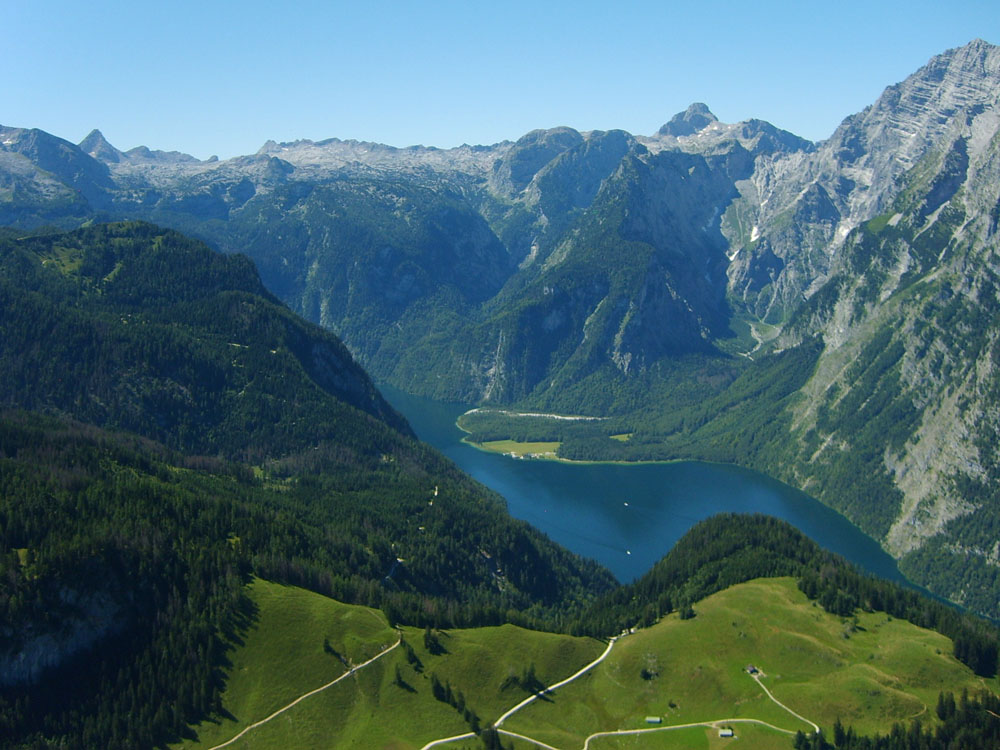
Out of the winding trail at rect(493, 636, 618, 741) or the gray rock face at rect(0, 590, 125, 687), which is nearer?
the gray rock face at rect(0, 590, 125, 687)

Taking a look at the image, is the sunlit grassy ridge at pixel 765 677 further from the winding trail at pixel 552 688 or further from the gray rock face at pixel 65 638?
the gray rock face at pixel 65 638

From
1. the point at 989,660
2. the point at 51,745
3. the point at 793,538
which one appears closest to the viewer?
the point at 51,745

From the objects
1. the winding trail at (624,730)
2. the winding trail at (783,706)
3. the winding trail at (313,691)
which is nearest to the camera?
the winding trail at (313,691)

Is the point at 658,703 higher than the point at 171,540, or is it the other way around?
the point at 171,540

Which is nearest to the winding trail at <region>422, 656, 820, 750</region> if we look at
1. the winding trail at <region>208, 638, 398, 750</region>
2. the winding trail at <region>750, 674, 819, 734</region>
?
the winding trail at <region>750, 674, 819, 734</region>

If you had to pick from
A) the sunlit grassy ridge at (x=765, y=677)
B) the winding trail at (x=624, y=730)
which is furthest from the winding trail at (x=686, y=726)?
the sunlit grassy ridge at (x=765, y=677)

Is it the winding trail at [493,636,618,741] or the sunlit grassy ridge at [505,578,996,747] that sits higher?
the sunlit grassy ridge at [505,578,996,747]

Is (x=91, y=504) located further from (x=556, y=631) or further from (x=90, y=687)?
(x=556, y=631)

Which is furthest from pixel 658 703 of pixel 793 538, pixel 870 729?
pixel 793 538

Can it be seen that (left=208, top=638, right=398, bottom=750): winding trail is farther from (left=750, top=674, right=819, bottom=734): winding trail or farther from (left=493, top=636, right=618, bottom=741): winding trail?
(left=750, top=674, right=819, bottom=734): winding trail
